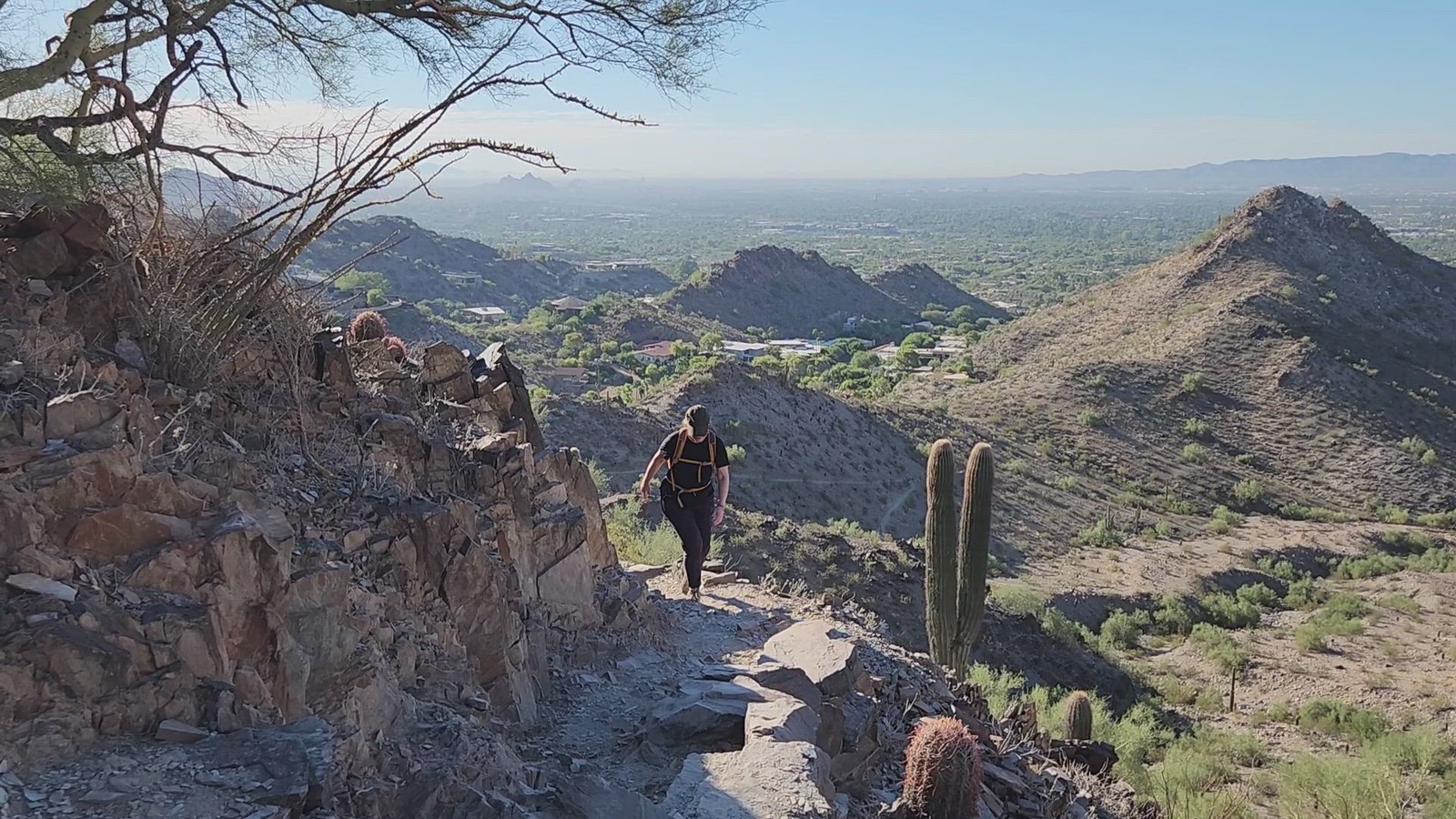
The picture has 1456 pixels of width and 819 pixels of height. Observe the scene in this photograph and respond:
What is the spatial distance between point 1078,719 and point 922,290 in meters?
72.5

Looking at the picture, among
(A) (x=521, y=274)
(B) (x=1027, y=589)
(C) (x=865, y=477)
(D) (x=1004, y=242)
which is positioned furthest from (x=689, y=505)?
(D) (x=1004, y=242)

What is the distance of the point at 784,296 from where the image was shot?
70688 mm

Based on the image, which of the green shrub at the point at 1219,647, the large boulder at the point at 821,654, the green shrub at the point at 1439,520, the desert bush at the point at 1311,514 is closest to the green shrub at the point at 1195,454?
the desert bush at the point at 1311,514

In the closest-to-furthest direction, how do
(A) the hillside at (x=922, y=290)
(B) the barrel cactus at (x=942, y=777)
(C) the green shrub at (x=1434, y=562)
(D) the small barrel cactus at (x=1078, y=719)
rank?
(B) the barrel cactus at (x=942, y=777), (D) the small barrel cactus at (x=1078, y=719), (C) the green shrub at (x=1434, y=562), (A) the hillside at (x=922, y=290)

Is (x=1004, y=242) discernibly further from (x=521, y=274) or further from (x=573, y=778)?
(x=573, y=778)

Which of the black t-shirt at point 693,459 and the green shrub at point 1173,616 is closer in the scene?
the black t-shirt at point 693,459

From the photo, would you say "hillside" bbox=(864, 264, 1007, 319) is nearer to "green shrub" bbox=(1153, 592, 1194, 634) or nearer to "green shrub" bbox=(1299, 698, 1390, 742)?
"green shrub" bbox=(1153, 592, 1194, 634)

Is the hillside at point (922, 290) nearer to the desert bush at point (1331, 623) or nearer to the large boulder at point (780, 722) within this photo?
the desert bush at point (1331, 623)

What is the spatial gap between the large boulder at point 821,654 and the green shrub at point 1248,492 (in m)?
25.0

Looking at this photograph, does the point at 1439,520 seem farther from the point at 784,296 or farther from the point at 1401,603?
the point at 784,296

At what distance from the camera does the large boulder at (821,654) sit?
6078 millimetres

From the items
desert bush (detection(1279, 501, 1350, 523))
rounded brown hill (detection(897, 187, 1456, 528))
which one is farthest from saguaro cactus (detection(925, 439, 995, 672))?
desert bush (detection(1279, 501, 1350, 523))

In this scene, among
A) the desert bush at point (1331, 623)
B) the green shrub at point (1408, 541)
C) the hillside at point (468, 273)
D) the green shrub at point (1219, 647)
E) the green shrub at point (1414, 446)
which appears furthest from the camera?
the hillside at point (468, 273)

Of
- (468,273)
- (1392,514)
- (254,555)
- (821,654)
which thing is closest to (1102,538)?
(1392,514)
